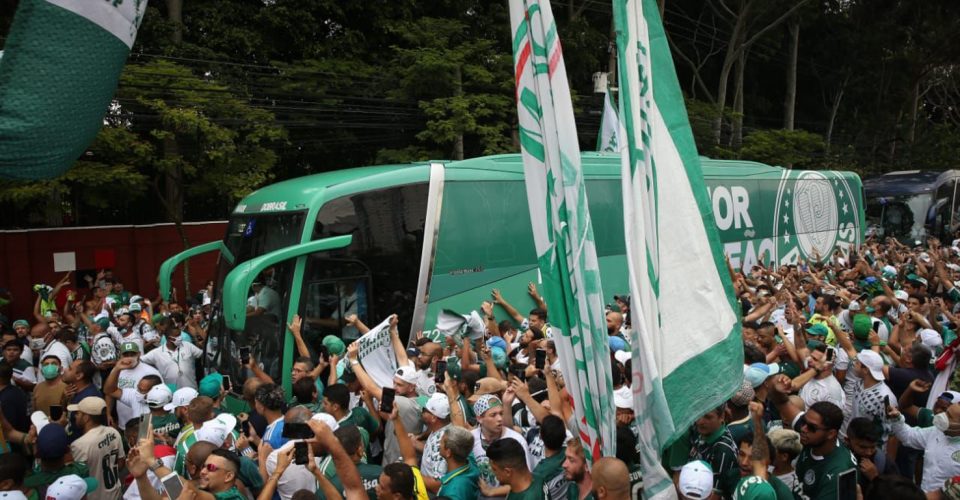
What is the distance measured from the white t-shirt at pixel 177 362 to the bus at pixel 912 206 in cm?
2155

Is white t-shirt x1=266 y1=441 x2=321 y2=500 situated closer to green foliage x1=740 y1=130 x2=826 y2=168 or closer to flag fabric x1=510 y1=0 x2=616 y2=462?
flag fabric x1=510 y1=0 x2=616 y2=462

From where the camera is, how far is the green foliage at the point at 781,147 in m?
25.0

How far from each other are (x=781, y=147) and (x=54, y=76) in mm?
25154

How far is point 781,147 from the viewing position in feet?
82.8

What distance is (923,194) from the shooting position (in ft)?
80.5

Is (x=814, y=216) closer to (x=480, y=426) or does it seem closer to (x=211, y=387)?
(x=480, y=426)

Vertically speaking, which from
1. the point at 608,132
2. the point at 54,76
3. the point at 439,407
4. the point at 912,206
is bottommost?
the point at 439,407

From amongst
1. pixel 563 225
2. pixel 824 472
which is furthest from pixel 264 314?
pixel 824 472

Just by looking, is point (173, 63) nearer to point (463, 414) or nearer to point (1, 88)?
point (463, 414)

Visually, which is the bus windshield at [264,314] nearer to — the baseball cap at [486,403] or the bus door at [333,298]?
the bus door at [333,298]

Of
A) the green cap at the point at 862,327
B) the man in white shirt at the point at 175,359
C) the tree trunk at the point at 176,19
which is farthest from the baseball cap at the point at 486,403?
the tree trunk at the point at 176,19

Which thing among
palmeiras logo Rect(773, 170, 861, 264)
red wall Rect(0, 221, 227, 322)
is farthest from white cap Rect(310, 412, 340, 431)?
red wall Rect(0, 221, 227, 322)

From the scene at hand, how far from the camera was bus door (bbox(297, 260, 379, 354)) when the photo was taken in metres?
9.18

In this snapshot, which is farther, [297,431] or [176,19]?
[176,19]
